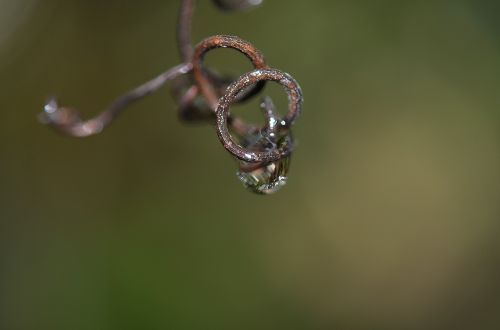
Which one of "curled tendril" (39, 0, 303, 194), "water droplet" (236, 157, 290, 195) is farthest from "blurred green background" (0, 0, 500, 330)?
"water droplet" (236, 157, 290, 195)

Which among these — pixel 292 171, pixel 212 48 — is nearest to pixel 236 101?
pixel 212 48

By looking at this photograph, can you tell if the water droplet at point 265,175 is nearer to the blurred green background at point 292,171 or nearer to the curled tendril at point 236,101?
the curled tendril at point 236,101

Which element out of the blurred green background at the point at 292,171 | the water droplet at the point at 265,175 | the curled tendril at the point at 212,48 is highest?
the blurred green background at the point at 292,171

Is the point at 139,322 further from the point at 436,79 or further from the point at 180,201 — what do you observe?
the point at 436,79

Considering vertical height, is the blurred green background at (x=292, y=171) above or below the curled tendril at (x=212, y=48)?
above

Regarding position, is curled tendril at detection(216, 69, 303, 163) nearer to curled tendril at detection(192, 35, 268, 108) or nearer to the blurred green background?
curled tendril at detection(192, 35, 268, 108)

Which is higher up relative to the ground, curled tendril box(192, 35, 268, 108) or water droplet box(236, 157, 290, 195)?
curled tendril box(192, 35, 268, 108)

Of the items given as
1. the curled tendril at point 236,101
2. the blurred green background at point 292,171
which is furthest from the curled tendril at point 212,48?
the blurred green background at point 292,171
